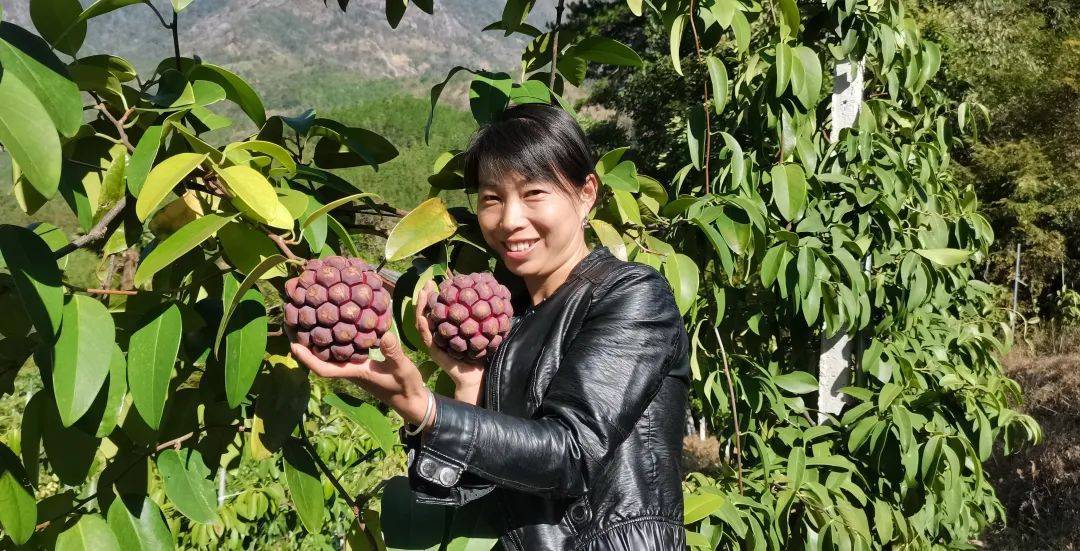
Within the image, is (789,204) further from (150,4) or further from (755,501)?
(150,4)

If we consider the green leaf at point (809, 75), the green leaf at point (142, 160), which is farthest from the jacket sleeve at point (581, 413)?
the green leaf at point (809, 75)

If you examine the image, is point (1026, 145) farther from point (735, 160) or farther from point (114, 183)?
point (114, 183)

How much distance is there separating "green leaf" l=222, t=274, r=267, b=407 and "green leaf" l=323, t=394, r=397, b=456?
0.39 ft

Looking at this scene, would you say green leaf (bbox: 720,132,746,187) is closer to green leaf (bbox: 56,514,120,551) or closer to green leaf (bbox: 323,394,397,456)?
green leaf (bbox: 323,394,397,456)

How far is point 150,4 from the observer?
2.41 feet

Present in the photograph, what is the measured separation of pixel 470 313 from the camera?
726 millimetres

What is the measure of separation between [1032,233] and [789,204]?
7613 mm

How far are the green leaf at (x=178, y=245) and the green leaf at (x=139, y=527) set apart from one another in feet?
0.71

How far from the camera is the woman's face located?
0.79m

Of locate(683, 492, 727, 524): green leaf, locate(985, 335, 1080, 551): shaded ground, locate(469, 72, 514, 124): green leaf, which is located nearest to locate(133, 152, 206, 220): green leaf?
locate(469, 72, 514, 124): green leaf

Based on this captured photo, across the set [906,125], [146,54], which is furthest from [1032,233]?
[146,54]

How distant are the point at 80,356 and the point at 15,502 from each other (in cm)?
16

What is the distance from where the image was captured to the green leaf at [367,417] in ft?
2.60

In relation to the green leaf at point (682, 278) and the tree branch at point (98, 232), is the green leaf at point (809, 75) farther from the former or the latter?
the tree branch at point (98, 232)
